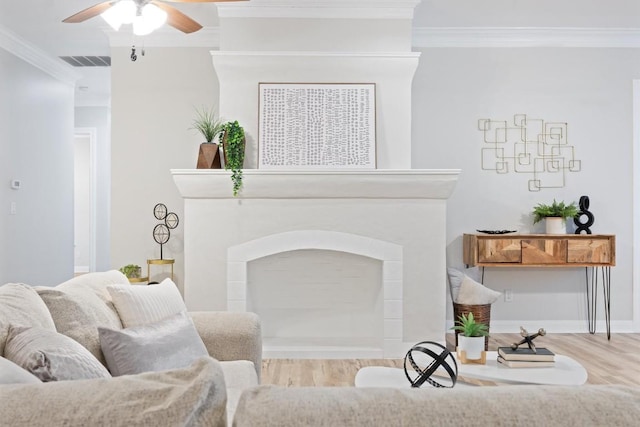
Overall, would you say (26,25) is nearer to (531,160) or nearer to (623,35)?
(531,160)

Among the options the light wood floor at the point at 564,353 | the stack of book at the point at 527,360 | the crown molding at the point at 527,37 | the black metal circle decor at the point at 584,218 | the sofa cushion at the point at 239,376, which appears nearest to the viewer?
the sofa cushion at the point at 239,376

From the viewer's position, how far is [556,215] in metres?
4.86

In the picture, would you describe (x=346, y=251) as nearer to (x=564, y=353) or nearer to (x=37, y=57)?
(x=564, y=353)

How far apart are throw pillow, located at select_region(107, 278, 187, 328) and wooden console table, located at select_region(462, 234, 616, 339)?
9.82 ft

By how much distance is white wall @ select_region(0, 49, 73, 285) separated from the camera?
5.30 metres

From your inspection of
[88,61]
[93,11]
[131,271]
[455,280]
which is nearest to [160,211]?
[131,271]

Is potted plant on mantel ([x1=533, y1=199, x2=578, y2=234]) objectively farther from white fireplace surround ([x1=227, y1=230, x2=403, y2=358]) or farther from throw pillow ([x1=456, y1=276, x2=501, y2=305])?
white fireplace surround ([x1=227, y1=230, x2=403, y2=358])

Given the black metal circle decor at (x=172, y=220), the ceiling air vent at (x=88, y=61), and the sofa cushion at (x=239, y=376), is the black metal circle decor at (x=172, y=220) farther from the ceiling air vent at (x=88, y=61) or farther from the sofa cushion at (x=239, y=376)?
the sofa cushion at (x=239, y=376)

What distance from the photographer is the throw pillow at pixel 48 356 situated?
1395 mm

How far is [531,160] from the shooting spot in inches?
203

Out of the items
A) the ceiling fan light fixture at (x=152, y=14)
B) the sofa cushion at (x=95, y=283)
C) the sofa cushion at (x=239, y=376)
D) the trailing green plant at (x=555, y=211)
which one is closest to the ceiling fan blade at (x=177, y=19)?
the ceiling fan light fixture at (x=152, y=14)

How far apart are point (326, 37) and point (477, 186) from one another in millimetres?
1903

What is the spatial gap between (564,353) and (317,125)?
2607 millimetres

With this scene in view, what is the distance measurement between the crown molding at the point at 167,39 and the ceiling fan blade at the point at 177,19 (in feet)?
5.73
